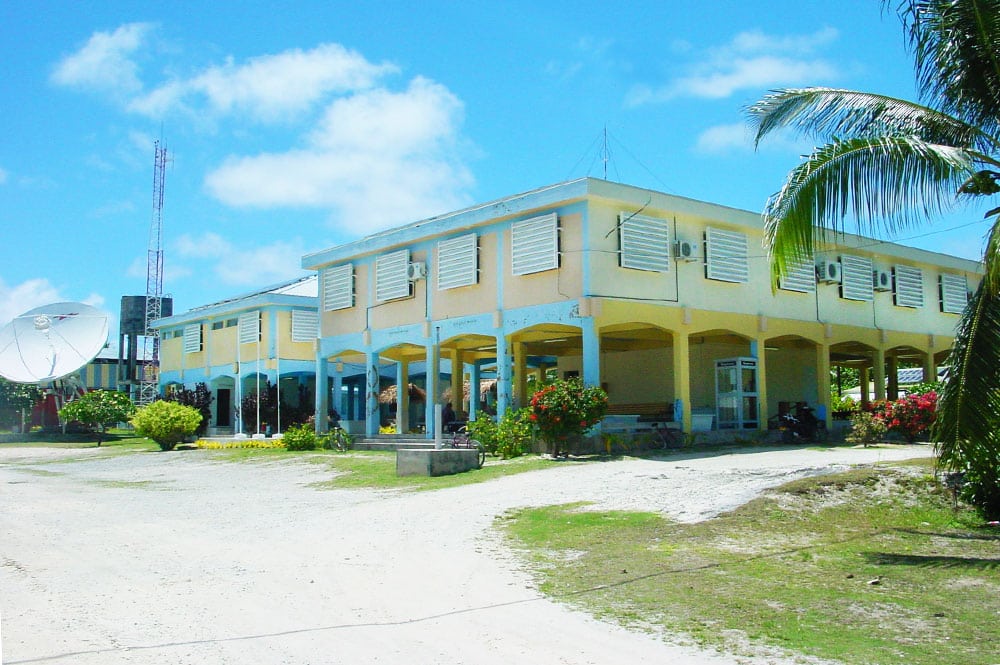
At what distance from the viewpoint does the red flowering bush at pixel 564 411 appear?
19.9 meters

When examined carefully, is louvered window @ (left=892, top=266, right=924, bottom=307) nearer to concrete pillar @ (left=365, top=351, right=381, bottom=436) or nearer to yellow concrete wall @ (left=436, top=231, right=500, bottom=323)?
yellow concrete wall @ (left=436, top=231, right=500, bottom=323)

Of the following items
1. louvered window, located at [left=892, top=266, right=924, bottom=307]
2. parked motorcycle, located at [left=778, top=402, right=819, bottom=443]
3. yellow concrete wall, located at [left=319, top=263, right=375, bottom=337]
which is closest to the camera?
parked motorcycle, located at [left=778, top=402, right=819, bottom=443]

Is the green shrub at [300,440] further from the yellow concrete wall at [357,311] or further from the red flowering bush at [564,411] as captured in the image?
the red flowering bush at [564,411]

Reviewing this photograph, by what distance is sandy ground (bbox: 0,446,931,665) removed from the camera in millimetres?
6398

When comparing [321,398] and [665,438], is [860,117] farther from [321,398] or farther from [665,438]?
[321,398]

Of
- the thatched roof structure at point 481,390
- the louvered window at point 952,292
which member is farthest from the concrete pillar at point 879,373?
the thatched roof structure at point 481,390

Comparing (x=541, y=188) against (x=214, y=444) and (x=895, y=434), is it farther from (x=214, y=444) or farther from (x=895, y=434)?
(x=214, y=444)

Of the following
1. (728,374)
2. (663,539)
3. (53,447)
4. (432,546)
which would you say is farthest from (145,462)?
(663,539)

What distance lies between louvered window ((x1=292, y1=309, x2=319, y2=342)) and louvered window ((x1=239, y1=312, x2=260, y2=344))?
151 cm

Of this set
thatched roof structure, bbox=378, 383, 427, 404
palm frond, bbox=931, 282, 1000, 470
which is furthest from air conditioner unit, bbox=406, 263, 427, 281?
palm frond, bbox=931, 282, 1000, 470

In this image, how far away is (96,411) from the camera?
4269 cm

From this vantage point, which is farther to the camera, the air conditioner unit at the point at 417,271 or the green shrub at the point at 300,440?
the green shrub at the point at 300,440

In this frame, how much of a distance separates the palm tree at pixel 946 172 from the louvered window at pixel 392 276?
17.3 m

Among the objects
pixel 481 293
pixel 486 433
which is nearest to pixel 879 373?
pixel 481 293
